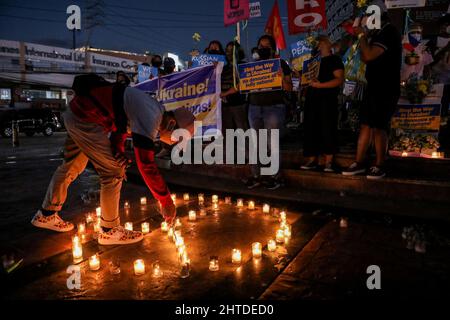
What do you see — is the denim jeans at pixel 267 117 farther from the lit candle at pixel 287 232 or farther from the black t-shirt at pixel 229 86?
the lit candle at pixel 287 232

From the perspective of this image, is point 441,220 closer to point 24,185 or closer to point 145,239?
point 145,239

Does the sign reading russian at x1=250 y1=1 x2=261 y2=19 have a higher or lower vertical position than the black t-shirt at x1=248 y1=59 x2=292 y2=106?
higher

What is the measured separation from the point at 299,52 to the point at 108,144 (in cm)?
851

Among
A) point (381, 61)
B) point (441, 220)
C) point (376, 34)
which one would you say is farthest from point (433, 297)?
point (376, 34)

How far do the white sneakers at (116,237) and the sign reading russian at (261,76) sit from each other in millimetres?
3188

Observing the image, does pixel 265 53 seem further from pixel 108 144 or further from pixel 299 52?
pixel 299 52

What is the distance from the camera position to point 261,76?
5.28 m

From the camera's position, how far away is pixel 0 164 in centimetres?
891

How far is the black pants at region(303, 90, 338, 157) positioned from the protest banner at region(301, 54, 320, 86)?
0.32m

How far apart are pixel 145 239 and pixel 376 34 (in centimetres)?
414

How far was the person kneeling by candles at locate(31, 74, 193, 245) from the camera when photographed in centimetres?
285

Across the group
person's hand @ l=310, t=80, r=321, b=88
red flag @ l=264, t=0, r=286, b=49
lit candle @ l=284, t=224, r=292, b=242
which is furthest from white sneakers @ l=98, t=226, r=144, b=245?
red flag @ l=264, t=0, r=286, b=49

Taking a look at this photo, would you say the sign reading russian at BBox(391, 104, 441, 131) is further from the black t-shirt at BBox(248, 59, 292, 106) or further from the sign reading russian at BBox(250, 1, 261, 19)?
the sign reading russian at BBox(250, 1, 261, 19)

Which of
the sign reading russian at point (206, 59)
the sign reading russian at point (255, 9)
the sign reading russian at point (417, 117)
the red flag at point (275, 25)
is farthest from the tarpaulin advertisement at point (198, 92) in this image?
the sign reading russian at point (255, 9)
